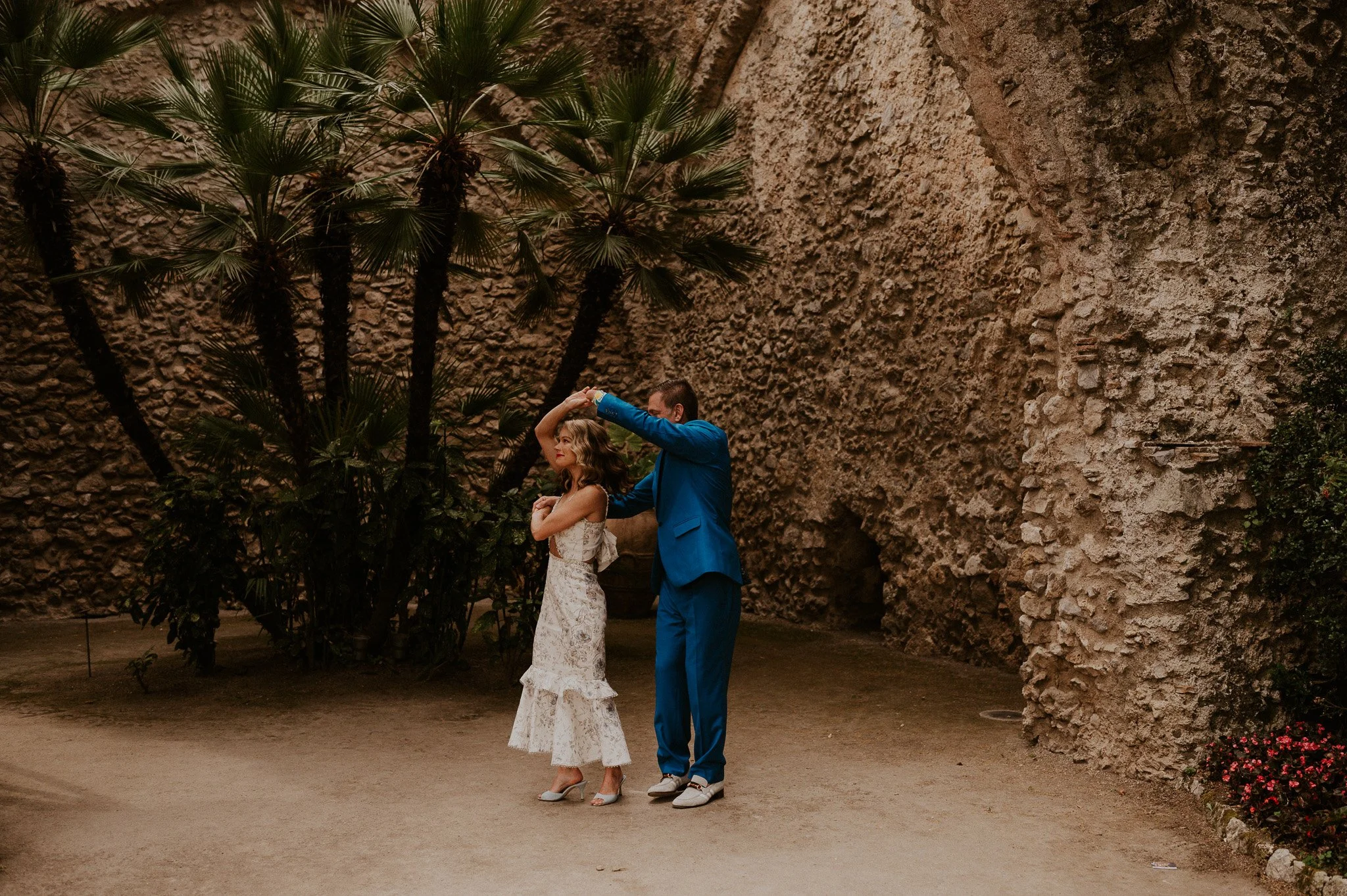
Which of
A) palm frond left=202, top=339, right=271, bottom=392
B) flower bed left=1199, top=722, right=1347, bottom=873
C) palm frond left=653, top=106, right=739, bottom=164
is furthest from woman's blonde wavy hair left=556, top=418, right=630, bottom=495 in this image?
palm frond left=202, top=339, right=271, bottom=392

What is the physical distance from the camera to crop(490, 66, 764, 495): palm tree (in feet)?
24.7

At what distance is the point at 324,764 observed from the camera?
561 centimetres

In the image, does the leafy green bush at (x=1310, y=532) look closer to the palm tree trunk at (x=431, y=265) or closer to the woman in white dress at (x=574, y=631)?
the woman in white dress at (x=574, y=631)

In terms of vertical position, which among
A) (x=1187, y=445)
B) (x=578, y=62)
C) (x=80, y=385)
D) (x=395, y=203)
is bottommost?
(x=1187, y=445)

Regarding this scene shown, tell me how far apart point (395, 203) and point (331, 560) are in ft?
7.39

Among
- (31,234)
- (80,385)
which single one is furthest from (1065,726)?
(80,385)

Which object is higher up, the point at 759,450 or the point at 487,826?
the point at 759,450

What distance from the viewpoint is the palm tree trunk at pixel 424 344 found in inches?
268

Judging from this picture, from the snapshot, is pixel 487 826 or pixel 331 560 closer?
pixel 487 826

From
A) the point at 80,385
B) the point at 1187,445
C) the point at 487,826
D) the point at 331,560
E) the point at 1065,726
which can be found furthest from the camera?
the point at 80,385

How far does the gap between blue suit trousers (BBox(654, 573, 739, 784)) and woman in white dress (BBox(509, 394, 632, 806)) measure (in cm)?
21

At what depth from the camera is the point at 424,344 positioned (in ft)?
23.4

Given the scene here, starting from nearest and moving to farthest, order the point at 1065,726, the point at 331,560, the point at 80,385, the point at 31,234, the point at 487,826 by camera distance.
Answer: the point at 487,826 → the point at 1065,726 → the point at 331,560 → the point at 31,234 → the point at 80,385

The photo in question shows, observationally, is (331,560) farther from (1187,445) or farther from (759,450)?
(1187,445)
